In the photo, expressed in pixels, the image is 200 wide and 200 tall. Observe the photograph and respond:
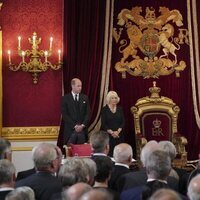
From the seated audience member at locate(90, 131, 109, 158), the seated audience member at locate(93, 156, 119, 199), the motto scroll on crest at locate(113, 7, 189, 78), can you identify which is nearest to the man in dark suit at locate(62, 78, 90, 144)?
the motto scroll on crest at locate(113, 7, 189, 78)

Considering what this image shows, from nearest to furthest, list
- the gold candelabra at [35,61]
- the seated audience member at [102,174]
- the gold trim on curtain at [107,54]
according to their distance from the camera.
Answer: the seated audience member at [102,174] < the gold candelabra at [35,61] < the gold trim on curtain at [107,54]

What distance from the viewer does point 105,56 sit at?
9648 mm

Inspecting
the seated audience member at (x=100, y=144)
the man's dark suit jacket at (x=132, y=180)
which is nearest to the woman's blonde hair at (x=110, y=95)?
the seated audience member at (x=100, y=144)

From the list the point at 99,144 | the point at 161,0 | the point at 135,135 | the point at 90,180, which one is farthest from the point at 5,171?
the point at 161,0

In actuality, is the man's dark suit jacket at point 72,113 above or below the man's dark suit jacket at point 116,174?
above

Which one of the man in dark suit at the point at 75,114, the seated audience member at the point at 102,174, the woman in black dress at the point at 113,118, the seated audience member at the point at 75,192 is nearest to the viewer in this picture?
the seated audience member at the point at 75,192

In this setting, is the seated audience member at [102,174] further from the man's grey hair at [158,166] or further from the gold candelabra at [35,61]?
the gold candelabra at [35,61]

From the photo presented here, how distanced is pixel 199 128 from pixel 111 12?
2.60m

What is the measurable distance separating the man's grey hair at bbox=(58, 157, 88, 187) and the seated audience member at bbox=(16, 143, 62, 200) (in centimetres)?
39

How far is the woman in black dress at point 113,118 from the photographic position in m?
8.91

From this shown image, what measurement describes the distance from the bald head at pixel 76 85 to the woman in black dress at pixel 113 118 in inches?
19.9

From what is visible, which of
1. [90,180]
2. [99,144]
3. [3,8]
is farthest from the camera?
[3,8]

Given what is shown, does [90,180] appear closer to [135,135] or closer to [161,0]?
[135,135]

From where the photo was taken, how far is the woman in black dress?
8.91 metres
